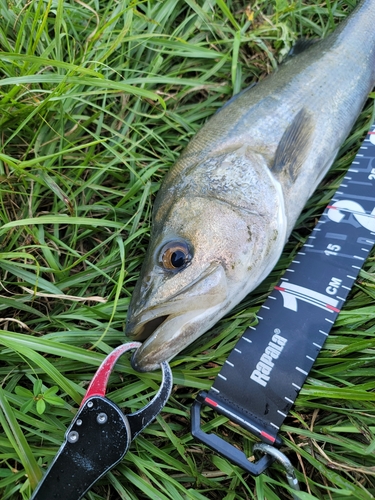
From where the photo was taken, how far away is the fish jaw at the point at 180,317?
1995mm

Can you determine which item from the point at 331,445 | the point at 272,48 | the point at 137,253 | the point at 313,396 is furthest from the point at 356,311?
the point at 272,48

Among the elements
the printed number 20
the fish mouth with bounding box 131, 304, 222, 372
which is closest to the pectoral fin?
the printed number 20

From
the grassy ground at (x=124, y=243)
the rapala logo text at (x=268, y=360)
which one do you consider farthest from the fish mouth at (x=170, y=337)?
the rapala logo text at (x=268, y=360)

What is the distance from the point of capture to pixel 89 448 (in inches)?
74.3

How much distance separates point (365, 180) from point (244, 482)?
193 cm

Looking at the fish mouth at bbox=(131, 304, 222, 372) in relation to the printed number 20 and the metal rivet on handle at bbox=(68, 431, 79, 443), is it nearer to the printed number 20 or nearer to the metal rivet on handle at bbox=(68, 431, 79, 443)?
the metal rivet on handle at bbox=(68, 431, 79, 443)

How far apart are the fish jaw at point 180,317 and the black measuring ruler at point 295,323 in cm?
32

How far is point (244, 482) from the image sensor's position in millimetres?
1947

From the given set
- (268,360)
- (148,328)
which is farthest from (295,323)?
(148,328)

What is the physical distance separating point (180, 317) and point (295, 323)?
67 cm

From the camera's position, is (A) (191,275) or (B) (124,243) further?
(B) (124,243)

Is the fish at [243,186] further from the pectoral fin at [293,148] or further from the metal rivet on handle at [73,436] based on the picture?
the metal rivet on handle at [73,436]

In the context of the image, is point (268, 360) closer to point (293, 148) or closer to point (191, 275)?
point (191, 275)

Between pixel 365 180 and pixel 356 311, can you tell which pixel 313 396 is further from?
pixel 365 180
